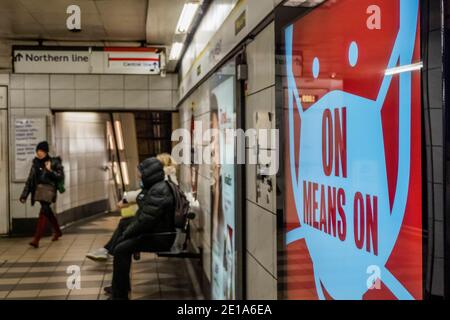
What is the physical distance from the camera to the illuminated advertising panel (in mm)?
1027

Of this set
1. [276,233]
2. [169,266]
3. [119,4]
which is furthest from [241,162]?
[169,266]

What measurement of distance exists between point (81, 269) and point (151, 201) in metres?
0.69

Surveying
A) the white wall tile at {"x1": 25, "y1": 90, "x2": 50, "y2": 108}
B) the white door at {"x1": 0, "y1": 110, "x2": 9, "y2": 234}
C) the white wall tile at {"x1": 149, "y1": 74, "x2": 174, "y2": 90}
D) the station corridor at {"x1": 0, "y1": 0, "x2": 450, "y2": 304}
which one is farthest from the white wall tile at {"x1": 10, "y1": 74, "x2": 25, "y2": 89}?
the white wall tile at {"x1": 149, "y1": 74, "x2": 174, "y2": 90}

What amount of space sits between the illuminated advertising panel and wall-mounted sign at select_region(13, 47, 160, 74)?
60.8 inches

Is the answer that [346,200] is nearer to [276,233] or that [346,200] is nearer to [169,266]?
[276,233]

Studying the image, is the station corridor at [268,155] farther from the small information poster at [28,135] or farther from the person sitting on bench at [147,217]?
the small information poster at [28,135]

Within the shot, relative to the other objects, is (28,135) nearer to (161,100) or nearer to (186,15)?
(161,100)

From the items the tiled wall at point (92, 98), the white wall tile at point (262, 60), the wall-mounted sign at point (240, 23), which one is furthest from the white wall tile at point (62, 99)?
the white wall tile at point (262, 60)

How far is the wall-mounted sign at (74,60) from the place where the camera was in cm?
288

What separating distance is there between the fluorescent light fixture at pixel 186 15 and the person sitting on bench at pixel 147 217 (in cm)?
100

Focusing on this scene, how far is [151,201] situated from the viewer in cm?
391

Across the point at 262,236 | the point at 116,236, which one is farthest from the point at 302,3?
the point at 116,236

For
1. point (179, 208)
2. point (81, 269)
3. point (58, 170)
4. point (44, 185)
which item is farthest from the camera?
point (58, 170)

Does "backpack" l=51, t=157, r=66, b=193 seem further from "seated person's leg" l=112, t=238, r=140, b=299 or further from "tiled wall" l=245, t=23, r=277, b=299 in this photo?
"tiled wall" l=245, t=23, r=277, b=299
